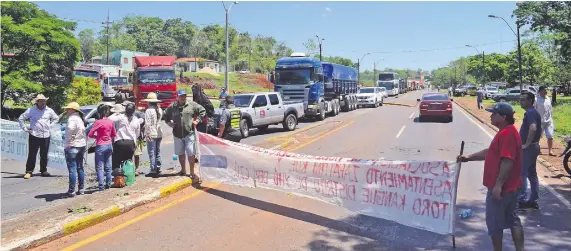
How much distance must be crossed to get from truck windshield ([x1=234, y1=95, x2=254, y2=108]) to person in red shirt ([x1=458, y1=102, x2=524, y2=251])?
514 inches

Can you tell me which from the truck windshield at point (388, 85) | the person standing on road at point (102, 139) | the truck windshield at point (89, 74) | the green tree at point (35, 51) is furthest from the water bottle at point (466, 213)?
the truck windshield at point (388, 85)

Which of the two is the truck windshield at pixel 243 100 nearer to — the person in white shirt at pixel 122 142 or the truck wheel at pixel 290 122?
the truck wheel at pixel 290 122

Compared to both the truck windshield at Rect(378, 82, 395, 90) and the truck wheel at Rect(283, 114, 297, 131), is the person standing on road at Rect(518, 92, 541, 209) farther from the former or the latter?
the truck windshield at Rect(378, 82, 395, 90)

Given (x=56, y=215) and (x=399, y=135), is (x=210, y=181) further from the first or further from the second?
(x=399, y=135)

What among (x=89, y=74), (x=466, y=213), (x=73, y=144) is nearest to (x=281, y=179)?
(x=466, y=213)

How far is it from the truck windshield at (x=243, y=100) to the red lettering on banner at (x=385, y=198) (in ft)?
38.0

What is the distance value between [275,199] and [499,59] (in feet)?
255

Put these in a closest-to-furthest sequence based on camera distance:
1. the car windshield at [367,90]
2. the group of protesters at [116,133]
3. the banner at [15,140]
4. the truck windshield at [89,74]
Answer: the group of protesters at [116,133] < the banner at [15,140] < the car windshield at [367,90] < the truck windshield at [89,74]

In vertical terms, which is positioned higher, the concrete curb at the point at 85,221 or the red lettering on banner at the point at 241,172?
the red lettering on banner at the point at 241,172

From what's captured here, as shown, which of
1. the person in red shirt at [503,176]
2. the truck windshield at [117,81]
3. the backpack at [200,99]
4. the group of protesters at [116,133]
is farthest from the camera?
the truck windshield at [117,81]

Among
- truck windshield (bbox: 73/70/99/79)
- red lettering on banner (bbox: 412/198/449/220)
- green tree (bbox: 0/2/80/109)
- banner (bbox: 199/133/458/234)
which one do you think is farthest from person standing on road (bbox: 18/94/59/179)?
truck windshield (bbox: 73/70/99/79)

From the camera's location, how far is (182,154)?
27.0 feet

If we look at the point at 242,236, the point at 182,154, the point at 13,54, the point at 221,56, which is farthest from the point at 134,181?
the point at 221,56

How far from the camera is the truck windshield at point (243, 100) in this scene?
17.2 m
